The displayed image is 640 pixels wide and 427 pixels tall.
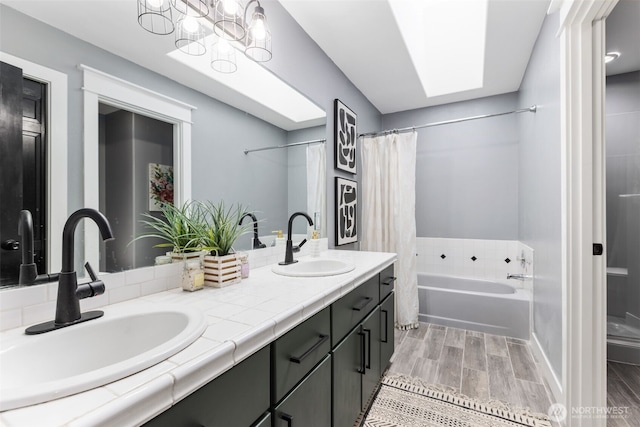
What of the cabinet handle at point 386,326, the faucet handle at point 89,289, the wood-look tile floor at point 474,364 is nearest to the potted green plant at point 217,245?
A: the faucet handle at point 89,289

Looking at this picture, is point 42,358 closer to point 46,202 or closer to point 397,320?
point 46,202

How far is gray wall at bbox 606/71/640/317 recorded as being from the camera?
7.90 ft

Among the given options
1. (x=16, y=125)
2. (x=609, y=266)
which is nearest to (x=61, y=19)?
(x=16, y=125)

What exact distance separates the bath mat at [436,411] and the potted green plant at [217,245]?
43.2 inches

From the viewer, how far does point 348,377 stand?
1314 mm

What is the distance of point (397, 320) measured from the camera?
282 centimetres

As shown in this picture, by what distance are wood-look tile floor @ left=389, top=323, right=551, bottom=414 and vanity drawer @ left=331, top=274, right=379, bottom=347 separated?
814 mm

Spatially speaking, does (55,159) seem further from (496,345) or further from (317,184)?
(496,345)

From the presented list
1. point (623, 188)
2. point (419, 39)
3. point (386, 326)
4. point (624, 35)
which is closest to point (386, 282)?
point (386, 326)

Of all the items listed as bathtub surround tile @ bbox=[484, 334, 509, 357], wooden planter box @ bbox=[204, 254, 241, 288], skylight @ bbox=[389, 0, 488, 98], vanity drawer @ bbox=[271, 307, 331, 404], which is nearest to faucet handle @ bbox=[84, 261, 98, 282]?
wooden planter box @ bbox=[204, 254, 241, 288]

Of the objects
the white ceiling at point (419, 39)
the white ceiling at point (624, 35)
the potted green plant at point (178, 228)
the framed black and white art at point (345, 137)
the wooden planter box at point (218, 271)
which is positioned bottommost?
the wooden planter box at point (218, 271)

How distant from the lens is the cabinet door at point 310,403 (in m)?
0.86

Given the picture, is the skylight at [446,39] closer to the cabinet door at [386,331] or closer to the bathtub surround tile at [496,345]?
the cabinet door at [386,331]

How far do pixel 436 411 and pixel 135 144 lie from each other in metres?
1.99
